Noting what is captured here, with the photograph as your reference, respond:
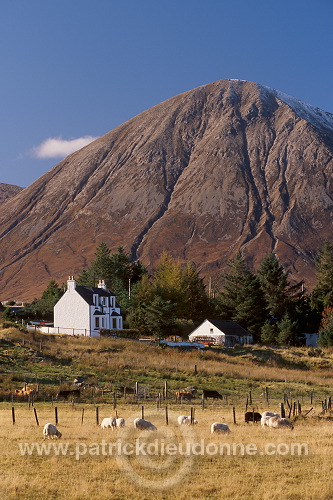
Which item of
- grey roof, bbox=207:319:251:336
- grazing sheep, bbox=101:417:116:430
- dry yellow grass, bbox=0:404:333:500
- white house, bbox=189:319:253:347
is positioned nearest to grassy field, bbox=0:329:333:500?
dry yellow grass, bbox=0:404:333:500

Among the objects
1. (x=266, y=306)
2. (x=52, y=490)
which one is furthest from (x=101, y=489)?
(x=266, y=306)

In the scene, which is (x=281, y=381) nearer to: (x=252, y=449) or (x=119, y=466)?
(x=252, y=449)

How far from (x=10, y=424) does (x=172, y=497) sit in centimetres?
1404

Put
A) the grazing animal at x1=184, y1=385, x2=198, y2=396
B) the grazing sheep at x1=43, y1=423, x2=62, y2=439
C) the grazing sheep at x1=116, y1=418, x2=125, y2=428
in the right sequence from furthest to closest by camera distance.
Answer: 1. the grazing animal at x1=184, y1=385, x2=198, y2=396
2. the grazing sheep at x1=116, y1=418, x2=125, y2=428
3. the grazing sheep at x1=43, y1=423, x2=62, y2=439

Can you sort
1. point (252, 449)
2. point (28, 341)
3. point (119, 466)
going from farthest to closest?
point (28, 341) < point (252, 449) < point (119, 466)

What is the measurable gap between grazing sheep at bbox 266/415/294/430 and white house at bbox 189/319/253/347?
62686 millimetres

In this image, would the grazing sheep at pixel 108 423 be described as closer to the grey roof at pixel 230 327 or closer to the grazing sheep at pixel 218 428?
the grazing sheep at pixel 218 428

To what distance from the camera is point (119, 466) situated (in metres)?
21.4

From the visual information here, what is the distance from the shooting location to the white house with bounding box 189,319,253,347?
95.4 m

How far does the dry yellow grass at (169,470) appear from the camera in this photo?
739 inches

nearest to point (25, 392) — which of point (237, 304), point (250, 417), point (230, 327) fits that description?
point (250, 417)

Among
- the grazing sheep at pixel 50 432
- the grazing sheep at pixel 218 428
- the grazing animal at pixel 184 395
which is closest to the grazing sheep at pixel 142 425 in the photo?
the grazing sheep at pixel 218 428

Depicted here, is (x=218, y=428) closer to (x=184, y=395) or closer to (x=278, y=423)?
(x=278, y=423)

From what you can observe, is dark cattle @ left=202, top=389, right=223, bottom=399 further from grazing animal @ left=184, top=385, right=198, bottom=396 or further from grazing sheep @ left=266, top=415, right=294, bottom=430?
grazing sheep @ left=266, top=415, right=294, bottom=430
